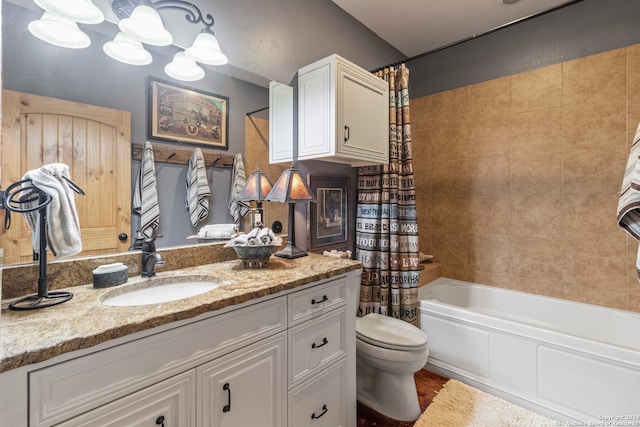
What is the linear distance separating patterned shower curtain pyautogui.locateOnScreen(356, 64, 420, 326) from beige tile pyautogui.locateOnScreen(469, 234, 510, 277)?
0.85 metres

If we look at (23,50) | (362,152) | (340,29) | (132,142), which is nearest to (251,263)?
(132,142)

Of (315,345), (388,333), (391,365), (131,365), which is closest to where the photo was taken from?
(131,365)

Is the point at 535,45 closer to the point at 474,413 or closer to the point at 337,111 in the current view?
the point at 337,111

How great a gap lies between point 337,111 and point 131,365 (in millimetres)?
1437

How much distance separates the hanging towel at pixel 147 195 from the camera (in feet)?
3.95

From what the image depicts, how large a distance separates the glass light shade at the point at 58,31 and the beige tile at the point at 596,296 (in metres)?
3.24

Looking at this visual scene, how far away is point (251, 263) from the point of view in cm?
136

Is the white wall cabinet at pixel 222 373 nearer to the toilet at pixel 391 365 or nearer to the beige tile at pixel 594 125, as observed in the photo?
the toilet at pixel 391 365

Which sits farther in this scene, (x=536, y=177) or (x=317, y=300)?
(x=536, y=177)

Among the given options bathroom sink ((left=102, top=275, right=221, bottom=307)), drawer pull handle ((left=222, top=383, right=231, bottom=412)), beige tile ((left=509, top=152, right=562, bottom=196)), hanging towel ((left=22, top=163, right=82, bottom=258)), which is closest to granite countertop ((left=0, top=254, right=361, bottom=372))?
bathroom sink ((left=102, top=275, right=221, bottom=307))

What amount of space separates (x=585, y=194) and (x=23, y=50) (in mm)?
3199

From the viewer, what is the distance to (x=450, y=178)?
277 cm

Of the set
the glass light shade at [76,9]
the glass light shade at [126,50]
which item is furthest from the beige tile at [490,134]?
the glass light shade at [76,9]

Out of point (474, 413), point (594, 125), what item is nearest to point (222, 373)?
point (474, 413)
